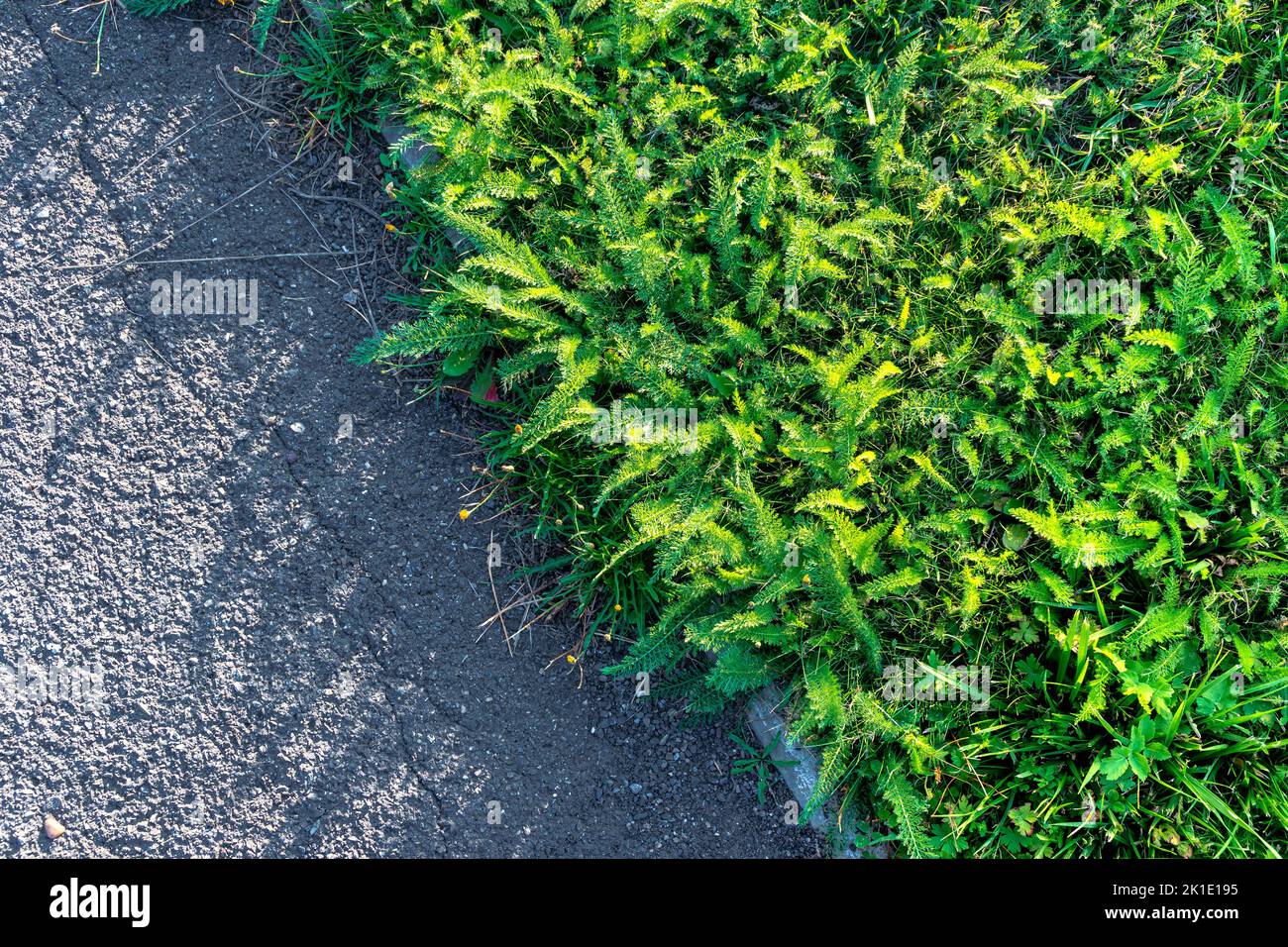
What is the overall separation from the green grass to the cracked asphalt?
0.31 meters

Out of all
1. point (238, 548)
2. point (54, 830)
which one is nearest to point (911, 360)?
point (238, 548)

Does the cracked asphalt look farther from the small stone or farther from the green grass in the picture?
the green grass

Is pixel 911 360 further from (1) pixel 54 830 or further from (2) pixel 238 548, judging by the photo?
(1) pixel 54 830

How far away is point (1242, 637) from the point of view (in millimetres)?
2783

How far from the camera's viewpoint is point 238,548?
311 centimetres

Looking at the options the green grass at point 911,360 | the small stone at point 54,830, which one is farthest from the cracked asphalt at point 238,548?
the green grass at point 911,360

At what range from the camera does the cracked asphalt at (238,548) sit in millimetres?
2939

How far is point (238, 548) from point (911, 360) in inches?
98.9

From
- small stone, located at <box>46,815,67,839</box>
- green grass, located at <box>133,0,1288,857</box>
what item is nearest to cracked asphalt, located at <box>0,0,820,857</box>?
small stone, located at <box>46,815,67,839</box>

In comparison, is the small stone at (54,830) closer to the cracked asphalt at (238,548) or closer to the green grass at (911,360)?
the cracked asphalt at (238,548)

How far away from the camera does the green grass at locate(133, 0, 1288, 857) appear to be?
2.73 metres

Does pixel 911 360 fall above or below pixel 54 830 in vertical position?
above

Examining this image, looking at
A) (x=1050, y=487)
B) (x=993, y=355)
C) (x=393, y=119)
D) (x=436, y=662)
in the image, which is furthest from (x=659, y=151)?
(x=436, y=662)

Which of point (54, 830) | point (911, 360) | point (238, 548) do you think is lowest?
point (54, 830)
